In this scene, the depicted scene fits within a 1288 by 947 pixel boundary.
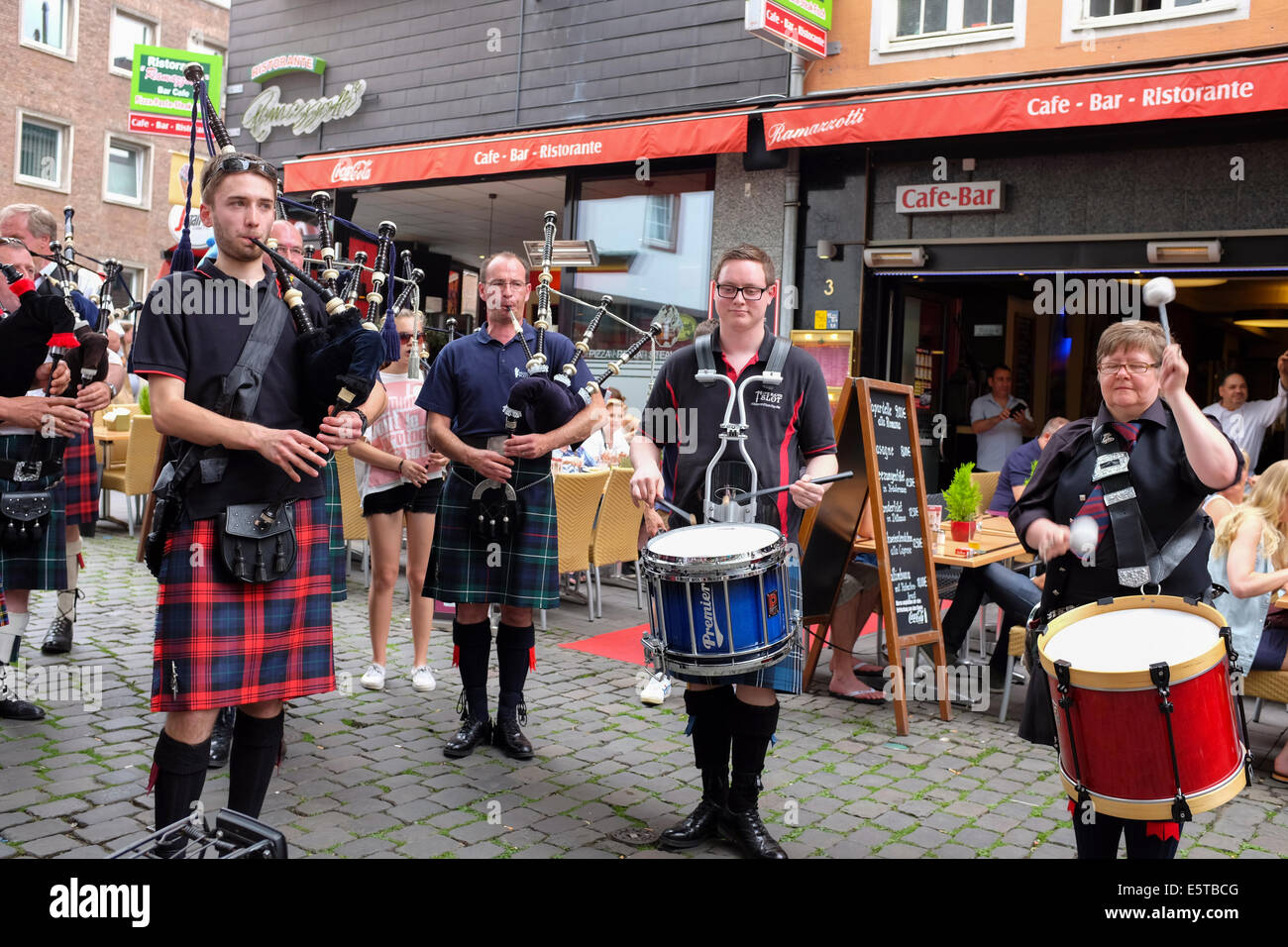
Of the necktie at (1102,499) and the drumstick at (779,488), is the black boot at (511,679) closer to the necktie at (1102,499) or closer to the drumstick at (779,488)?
the drumstick at (779,488)

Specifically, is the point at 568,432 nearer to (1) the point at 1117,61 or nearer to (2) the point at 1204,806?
(2) the point at 1204,806

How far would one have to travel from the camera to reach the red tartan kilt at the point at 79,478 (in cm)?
520

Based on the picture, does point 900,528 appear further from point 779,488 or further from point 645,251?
point 645,251

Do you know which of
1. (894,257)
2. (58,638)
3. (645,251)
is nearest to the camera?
(58,638)

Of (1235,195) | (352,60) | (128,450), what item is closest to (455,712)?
(128,450)

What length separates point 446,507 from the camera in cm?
440

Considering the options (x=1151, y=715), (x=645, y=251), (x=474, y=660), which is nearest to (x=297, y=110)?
(x=645, y=251)

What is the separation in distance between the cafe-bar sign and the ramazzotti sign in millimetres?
6053

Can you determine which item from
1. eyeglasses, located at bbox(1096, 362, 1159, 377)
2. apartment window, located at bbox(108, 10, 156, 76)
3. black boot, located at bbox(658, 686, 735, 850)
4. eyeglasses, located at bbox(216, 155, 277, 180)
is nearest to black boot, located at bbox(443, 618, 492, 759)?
black boot, located at bbox(658, 686, 735, 850)

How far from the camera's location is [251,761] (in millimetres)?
2916

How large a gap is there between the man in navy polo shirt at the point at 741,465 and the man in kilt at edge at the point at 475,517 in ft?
2.70

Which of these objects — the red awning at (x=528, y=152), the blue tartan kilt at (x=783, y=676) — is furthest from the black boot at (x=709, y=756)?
the red awning at (x=528, y=152)

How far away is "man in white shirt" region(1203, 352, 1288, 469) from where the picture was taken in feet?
28.1

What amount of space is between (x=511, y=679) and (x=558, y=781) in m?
0.50
